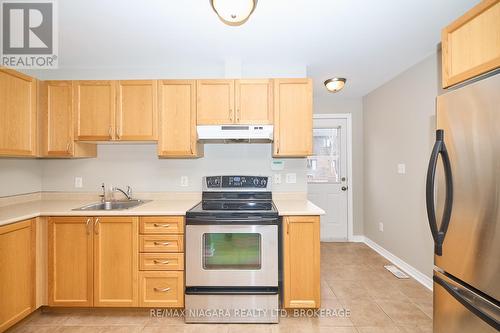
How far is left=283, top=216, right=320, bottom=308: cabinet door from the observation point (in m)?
2.28

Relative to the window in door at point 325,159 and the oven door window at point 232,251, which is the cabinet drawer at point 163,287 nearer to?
the oven door window at point 232,251

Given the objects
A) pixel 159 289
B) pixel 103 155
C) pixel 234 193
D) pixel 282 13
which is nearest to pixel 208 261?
pixel 159 289

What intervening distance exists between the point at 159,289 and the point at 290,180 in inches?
67.2

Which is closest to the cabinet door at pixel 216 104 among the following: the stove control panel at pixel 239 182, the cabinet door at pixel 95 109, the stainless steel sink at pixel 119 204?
the stove control panel at pixel 239 182

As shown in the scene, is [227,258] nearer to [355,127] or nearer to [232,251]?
[232,251]

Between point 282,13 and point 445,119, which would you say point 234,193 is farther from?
point 445,119

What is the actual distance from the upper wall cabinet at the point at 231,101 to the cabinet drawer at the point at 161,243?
1.14 meters

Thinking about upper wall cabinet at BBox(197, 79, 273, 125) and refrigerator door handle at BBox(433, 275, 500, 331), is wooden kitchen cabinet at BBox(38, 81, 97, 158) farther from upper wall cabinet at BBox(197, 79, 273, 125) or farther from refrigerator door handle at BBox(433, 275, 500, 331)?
refrigerator door handle at BBox(433, 275, 500, 331)

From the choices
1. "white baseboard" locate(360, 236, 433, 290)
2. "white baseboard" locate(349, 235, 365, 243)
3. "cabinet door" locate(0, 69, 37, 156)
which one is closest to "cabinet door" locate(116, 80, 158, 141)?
"cabinet door" locate(0, 69, 37, 156)

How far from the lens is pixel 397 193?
348 centimetres

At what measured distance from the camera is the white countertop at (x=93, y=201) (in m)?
2.28

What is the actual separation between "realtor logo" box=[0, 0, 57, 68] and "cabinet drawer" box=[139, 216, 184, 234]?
5.86 feet

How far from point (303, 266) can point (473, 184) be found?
4.64 feet

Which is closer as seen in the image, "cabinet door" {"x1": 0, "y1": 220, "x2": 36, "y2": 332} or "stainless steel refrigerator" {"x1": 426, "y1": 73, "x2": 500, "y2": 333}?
"stainless steel refrigerator" {"x1": 426, "y1": 73, "x2": 500, "y2": 333}
